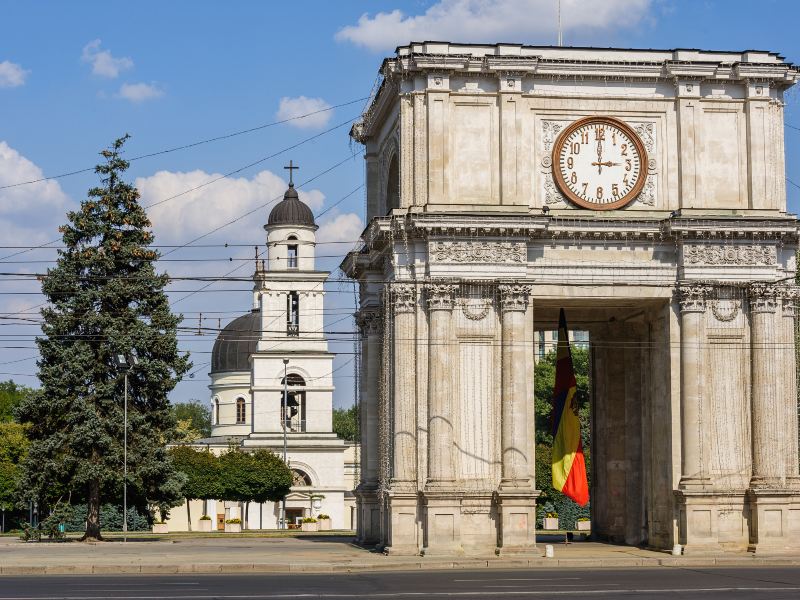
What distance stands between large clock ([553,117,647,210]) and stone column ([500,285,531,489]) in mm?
3853

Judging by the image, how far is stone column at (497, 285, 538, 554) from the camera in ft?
136

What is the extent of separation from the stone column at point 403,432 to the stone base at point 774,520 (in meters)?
10.1

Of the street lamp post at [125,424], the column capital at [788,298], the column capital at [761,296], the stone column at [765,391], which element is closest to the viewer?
the stone column at [765,391]

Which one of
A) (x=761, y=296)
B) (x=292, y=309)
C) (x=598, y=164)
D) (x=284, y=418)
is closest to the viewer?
(x=761, y=296)

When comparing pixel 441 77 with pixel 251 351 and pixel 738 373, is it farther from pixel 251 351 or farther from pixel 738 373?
pixel 251 351

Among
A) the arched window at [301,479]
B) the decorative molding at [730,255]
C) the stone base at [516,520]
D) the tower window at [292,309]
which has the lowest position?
the arched window at [301,479]

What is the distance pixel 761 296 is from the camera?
143 feet

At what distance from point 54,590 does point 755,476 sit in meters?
22.2

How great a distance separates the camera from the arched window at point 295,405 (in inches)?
3947

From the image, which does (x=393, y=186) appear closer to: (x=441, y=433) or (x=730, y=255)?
(x=441, y=433)

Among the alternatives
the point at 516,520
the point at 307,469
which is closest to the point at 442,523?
the point at 516,520

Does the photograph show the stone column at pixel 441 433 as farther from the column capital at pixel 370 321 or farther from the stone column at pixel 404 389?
the column capital at pixel 370 321

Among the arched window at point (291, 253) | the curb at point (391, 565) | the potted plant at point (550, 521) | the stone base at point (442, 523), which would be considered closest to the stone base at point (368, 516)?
the stone base at point (442, 523)

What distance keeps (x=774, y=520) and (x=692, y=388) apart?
4.59 metres
